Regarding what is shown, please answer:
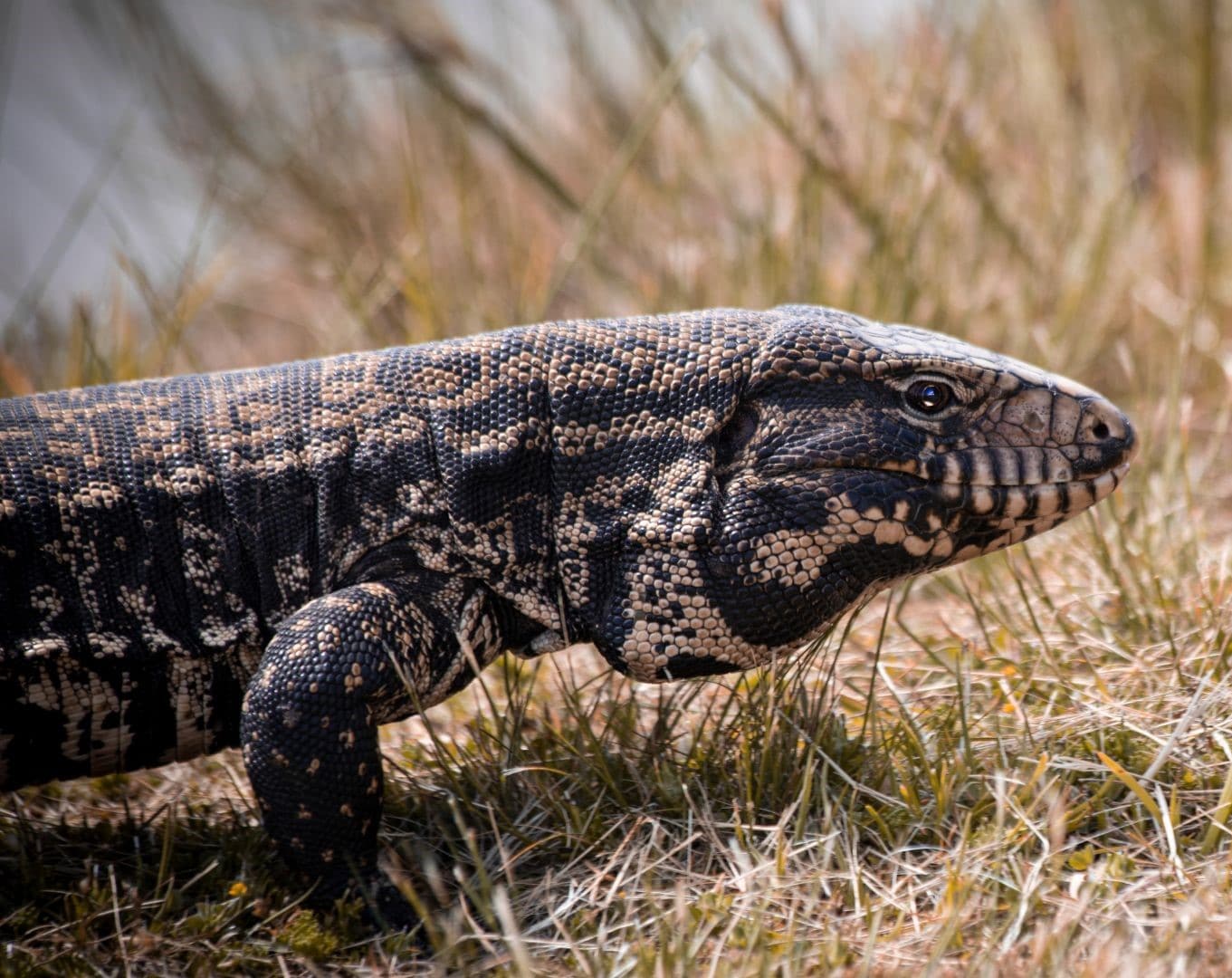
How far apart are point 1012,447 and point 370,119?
6938 mm

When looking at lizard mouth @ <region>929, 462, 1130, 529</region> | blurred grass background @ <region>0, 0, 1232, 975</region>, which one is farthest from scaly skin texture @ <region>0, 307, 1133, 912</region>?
blurred grass background @ <region>0, 0, 1232, 975</region>

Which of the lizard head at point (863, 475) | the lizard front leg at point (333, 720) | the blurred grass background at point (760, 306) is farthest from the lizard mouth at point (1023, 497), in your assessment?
the lizard front leg at point (333, 720)

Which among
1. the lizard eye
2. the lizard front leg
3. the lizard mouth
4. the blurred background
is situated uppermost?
the blurred background

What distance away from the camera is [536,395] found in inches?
142

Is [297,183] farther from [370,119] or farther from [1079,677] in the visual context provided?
[1079,677]

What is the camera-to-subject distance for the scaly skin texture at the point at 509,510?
3428 millimetres

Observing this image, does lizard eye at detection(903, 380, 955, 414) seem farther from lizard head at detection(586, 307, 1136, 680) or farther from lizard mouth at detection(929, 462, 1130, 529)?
lizard mouth at detection(929, 462, 1130, 529)

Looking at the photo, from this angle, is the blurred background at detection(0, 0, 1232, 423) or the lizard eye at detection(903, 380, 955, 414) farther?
the blurred background at detection(0, 0, 1232, 423)

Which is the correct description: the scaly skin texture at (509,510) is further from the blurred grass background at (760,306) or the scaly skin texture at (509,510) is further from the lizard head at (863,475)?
the blurred grass background at (760,306)

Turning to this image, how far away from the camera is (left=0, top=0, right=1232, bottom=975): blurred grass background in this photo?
325 centimetres

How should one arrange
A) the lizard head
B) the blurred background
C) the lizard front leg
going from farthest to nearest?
the blurred background → the lizard head → the lizard front leg

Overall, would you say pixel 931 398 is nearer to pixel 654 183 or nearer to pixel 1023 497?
pixel 1023 497

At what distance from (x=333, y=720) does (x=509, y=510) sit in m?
0.71

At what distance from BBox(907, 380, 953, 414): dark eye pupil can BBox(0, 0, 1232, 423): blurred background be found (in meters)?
1.82
